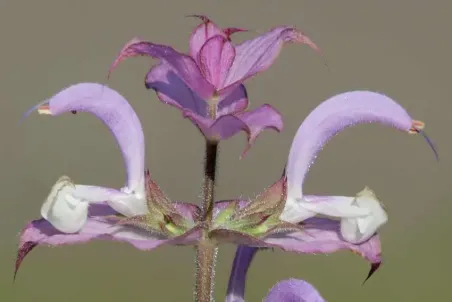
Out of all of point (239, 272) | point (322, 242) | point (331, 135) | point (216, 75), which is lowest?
point (239, 272)

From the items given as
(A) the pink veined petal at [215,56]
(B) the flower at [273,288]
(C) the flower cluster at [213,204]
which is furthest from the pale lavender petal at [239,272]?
(A) the pink veined petal at [215,56]

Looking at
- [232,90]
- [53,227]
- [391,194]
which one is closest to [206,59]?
[232,90]

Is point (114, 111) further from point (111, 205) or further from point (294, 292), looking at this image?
point (294, 292)

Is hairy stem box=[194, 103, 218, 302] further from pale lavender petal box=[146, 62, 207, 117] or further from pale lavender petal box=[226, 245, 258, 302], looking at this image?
pale lavender petal box=[226, 245, 258, 302]

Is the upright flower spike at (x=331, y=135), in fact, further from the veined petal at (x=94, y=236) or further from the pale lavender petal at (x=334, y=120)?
the veined petal at (x=94, y=236)

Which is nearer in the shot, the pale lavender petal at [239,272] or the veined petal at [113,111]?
the veined petal at [113,111]

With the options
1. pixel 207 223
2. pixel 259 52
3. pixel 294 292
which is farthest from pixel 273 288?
pixel 259 52

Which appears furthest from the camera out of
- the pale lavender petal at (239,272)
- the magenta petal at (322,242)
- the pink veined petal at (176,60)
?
the pale lavender petal at (239,272)
